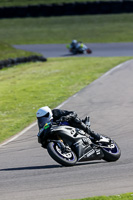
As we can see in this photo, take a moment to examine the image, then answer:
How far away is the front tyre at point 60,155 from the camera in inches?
348

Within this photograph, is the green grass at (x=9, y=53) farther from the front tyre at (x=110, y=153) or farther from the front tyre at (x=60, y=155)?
the front tyre at (x=60, y=155)

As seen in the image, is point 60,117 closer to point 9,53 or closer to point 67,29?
point 9,53

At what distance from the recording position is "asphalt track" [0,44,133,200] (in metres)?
7.59

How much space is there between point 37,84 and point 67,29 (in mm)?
22932

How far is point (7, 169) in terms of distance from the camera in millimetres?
9438

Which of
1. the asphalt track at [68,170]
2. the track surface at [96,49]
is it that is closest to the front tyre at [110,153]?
the asphalt track at [68,170]

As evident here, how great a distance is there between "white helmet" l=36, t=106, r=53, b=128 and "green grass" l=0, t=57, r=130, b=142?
148 inches

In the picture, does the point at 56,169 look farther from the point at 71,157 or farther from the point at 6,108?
the point at 6,108

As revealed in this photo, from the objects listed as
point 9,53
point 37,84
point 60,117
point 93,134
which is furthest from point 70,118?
point 9,53

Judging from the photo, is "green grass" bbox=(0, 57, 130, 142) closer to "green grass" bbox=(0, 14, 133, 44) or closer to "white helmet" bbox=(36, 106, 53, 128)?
"white helmet" bbox=(36, 106, 53, 128)

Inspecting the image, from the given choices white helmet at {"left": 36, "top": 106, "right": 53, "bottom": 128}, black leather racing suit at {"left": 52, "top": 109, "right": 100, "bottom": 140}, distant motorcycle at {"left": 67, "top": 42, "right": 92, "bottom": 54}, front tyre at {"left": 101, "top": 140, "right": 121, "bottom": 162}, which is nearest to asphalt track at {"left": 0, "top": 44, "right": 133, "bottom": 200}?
front tyre at {"left": 101, "top": 140, "right": 121, "bottom": 162}

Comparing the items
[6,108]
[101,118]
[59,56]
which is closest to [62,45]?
[59,56]

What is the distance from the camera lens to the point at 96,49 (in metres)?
35.6

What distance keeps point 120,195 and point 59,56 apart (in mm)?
27473
